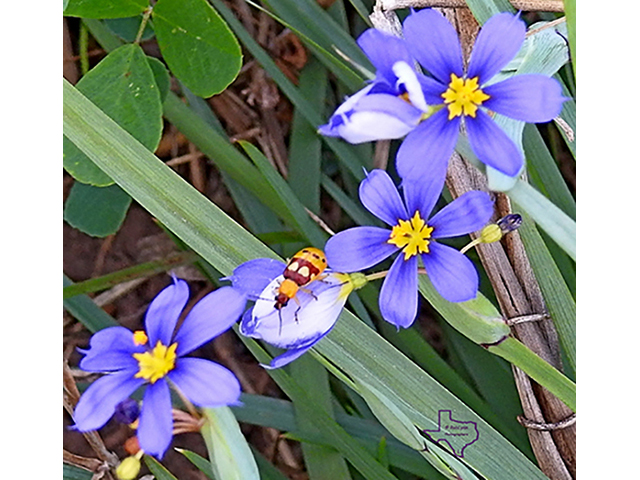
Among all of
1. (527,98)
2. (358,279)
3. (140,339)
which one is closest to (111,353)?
(140,339)

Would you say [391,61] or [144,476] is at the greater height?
[391,61]

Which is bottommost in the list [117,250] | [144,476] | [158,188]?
[144,476]

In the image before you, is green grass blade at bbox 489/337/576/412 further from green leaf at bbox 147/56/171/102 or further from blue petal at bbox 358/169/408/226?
green leaf at bbox 147/56/171/102

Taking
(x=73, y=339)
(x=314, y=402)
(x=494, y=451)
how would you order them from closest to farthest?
1. (x=494, y=451)
2. (x=314, y=402)
3. (x=73, y=339)

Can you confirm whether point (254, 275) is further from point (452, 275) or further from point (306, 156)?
point (306, 156)

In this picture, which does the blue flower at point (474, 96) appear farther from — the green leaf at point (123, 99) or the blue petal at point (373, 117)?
the green leaf at point (123, 99)
